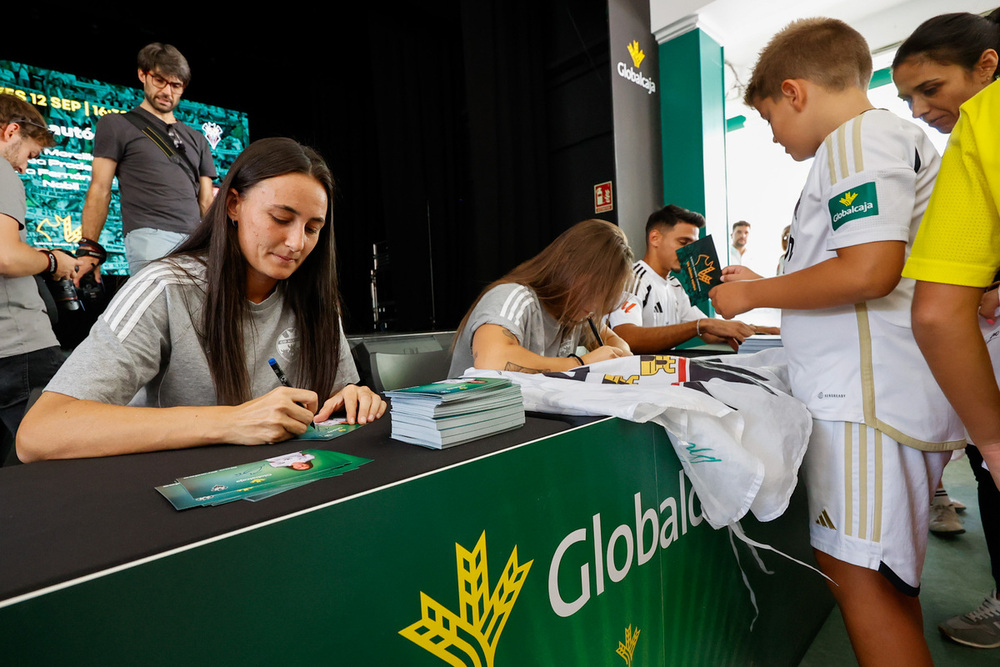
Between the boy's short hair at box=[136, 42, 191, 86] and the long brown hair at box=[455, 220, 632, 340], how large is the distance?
1.64 meters

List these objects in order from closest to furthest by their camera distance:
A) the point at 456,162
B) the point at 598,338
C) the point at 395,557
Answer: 1. the point at 395,557
2. the point at 598,338
3. the point at 456,162

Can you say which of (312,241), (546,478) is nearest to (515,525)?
(546,478)

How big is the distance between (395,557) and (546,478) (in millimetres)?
247

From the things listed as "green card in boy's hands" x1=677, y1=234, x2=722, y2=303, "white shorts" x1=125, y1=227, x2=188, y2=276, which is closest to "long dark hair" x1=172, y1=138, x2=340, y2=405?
"green card in boy's hands" x1=677, y1=234, x2=722, y2=303

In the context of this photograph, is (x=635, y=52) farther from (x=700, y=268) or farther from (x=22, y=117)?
(x=22, y=117)

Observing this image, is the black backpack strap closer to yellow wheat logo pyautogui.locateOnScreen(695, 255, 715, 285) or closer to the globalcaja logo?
yellow wheat logo pyautogui.locateOnScreen(695, 255, 715, 285)

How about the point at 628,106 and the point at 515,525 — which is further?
the point at 628,106

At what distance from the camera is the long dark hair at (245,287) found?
1.07 meters

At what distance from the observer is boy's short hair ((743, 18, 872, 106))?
974 mm

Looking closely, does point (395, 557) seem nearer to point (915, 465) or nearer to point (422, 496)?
point (422, 496)

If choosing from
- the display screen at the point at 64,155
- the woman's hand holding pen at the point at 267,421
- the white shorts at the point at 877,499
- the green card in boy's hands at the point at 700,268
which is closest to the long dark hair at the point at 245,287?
the woman's hand holding pen at the point at 267,421

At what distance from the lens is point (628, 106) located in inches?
147

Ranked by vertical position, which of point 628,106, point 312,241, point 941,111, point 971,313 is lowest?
point 971,313

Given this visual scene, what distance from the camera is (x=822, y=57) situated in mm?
979
